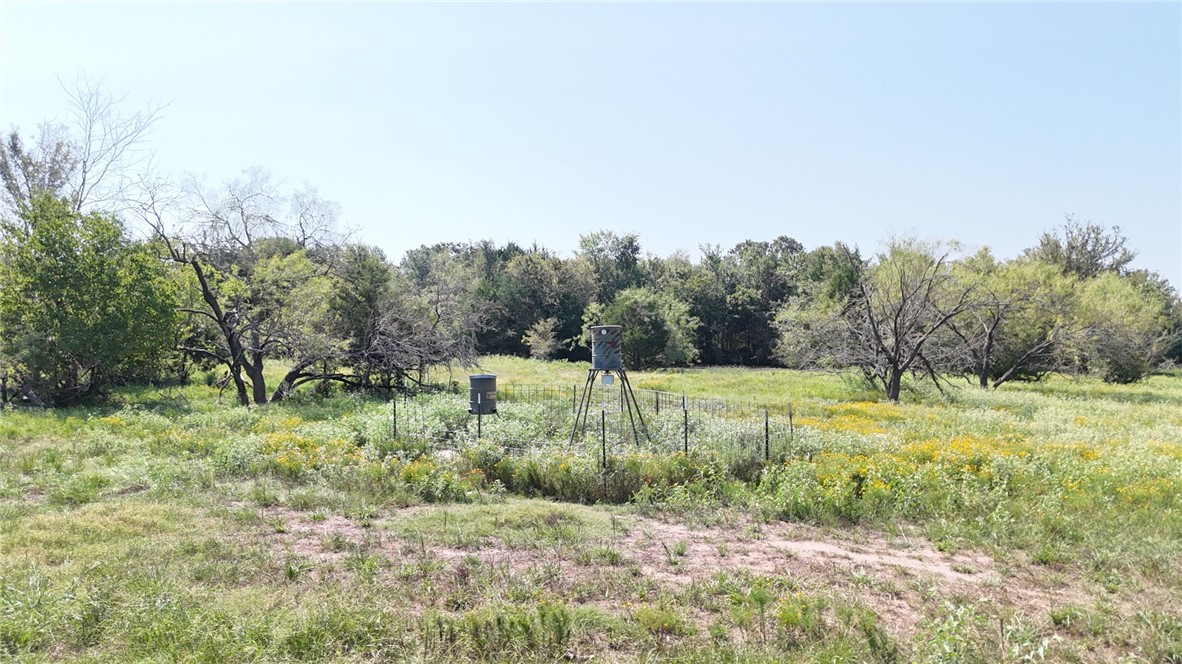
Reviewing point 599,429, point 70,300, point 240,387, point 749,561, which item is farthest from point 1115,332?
point 70,300

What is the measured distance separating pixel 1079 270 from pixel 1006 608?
61614mm

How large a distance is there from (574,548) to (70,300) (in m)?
16.3

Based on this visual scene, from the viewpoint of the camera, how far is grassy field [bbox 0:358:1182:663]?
4.72m

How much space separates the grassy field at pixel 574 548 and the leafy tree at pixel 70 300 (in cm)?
378

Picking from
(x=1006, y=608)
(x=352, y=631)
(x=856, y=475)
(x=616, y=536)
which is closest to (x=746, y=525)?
(x=616, y=536)

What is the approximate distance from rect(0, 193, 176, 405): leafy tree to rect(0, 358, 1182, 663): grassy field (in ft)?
12.4

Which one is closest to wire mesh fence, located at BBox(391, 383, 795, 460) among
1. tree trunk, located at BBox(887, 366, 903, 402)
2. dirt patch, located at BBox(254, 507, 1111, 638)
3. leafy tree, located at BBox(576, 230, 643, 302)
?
dirt patch, located at BBox(254, 507, 1111, 638)

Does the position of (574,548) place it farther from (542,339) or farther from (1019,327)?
(542,339)

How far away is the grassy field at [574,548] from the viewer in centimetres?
472

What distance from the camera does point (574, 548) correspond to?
21.8 feet

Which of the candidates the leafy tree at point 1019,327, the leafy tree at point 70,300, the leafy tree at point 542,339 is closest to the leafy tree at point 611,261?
the leafy tree at point 542,339

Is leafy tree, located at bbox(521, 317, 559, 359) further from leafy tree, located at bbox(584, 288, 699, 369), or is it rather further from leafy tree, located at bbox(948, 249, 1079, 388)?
leafy tree, located at bbox(948, 249, 1079, 388)

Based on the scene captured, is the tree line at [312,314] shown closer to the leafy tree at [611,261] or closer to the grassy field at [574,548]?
the grassy field at [574,548]

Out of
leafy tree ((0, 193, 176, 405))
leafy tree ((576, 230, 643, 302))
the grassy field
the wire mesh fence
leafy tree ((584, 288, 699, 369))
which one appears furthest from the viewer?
leafy tree ((576, 230, 643, 302))
